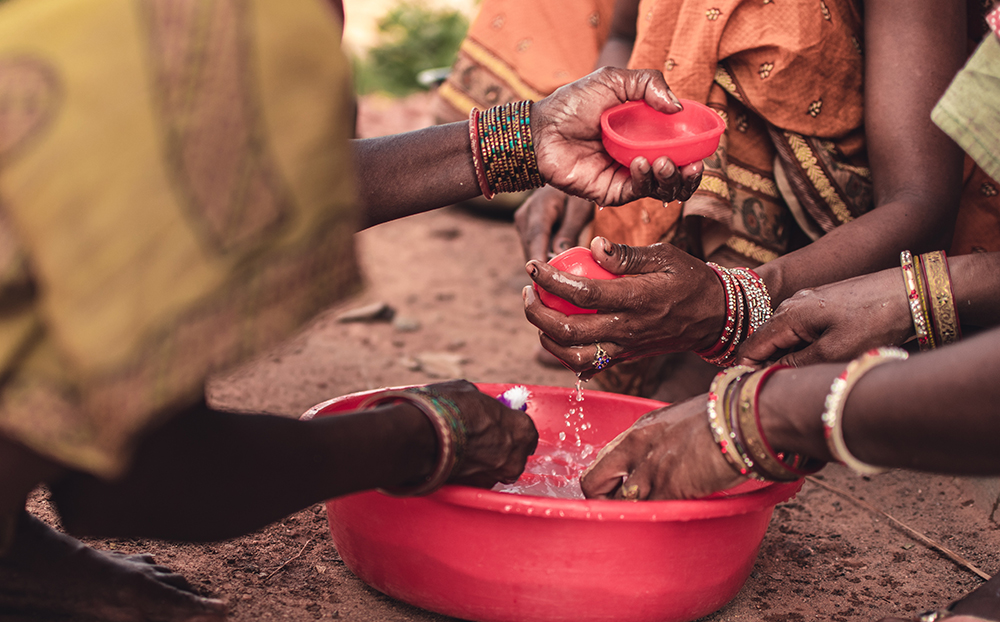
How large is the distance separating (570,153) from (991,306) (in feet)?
3.24

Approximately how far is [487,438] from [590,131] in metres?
0.84

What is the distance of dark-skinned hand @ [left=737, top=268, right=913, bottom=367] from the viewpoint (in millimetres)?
1849

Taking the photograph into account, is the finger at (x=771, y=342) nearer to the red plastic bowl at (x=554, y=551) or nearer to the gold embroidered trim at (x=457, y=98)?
the red plastic bowl at (x=554, y=551)

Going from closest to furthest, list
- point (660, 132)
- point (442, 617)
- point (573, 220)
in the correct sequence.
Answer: point (442, 617), point (660, 132), point (573, 220)

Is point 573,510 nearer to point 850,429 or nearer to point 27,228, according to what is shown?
point 850,429

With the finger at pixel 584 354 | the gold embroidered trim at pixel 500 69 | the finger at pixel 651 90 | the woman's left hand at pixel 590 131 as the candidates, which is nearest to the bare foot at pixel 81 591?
the finger at pixel 584 354

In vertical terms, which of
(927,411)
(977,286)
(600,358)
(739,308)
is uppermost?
(927,411)

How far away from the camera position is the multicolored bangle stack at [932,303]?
6.10 ft

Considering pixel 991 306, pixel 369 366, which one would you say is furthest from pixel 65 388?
pixel 369 366

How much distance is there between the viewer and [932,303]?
186cm

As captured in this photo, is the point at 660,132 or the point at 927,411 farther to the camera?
the point at 660,132

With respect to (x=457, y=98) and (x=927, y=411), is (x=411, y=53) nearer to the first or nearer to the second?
(x=457, y=98)

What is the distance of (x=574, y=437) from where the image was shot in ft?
7.48

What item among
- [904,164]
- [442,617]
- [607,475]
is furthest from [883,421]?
[904,164]
